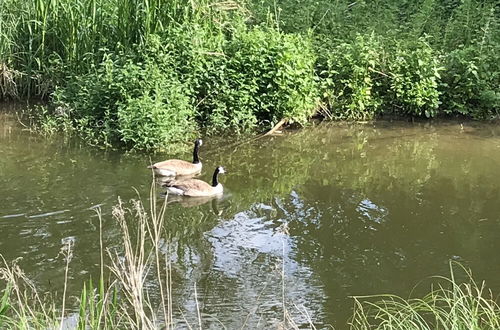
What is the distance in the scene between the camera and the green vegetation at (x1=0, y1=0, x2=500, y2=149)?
10.5 m

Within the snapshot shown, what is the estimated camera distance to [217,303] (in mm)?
5895

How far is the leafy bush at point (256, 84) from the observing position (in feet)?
35.2


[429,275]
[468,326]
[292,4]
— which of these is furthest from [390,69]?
[468,326]

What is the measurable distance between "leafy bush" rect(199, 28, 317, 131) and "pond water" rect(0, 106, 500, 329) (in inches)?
17.2

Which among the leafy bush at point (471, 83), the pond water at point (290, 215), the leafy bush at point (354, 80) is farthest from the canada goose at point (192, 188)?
the leafy bush at point (471, 83)

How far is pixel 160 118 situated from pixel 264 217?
2.68 metres

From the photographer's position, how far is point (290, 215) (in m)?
7.85

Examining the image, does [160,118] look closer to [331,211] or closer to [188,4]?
[188,4]

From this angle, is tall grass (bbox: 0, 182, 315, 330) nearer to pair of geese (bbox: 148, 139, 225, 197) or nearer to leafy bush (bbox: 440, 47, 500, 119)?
pair of geese (bbox: 148, 139, 225, 197)

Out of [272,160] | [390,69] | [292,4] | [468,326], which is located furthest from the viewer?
[292,4]

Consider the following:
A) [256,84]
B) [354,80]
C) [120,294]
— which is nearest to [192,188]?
[120,294]

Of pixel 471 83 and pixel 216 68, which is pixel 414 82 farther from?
pixel 216 68

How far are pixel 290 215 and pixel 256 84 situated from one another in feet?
11.6

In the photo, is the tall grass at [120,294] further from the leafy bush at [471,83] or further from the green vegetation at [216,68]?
the leafy bush at [471,83]
